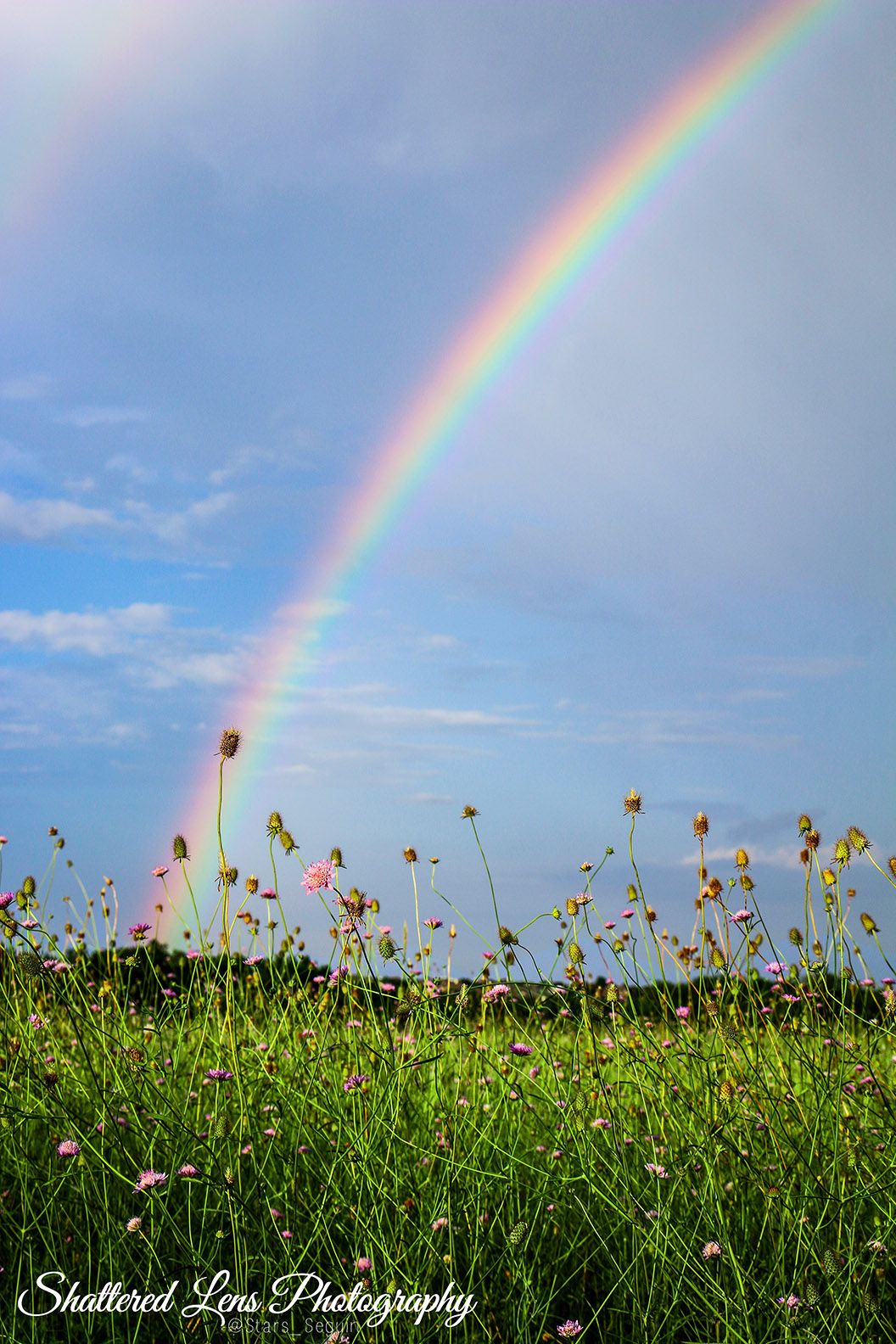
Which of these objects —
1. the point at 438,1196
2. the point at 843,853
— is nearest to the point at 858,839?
the point at 843,853

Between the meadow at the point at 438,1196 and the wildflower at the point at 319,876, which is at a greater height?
the wildflower at the point at 319,876

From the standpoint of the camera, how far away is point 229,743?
3.65m

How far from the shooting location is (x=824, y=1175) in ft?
11.8

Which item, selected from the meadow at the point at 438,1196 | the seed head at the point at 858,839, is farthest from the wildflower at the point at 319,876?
the seed head at the point at 858,839

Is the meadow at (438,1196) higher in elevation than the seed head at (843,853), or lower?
lower

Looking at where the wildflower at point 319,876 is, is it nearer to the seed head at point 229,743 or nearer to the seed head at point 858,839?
the seed head at point 229,743

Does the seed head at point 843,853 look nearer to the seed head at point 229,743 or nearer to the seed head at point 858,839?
the seed head at point 858,839

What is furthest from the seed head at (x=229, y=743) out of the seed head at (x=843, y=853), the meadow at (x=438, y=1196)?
the seed head at (x=843, y=853)

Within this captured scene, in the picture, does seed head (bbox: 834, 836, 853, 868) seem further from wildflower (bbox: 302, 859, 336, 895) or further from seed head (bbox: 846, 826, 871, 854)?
wildflower (bbox: 302, 859, 336, 895)

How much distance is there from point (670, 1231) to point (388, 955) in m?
1.17

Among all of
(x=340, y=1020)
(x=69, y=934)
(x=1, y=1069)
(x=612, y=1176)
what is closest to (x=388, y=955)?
(x=612, y=1176)

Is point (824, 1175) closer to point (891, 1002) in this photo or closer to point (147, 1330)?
point (891, 1002)

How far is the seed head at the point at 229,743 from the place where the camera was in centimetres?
363

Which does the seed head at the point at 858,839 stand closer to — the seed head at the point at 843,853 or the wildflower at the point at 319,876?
the seed head at the point at 843,853
